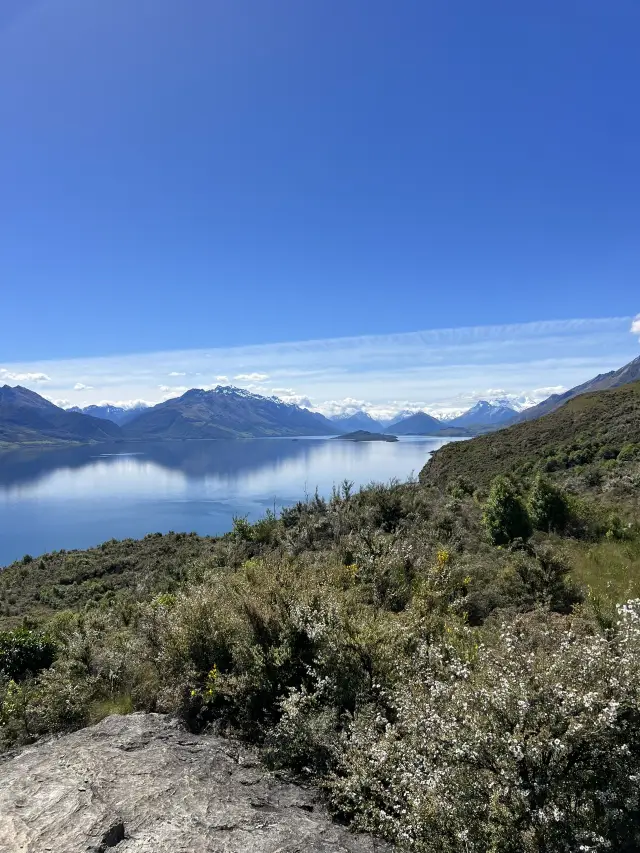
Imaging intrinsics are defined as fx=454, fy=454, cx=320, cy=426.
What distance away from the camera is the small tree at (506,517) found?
12148 millimetres

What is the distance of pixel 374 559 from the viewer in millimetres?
9156

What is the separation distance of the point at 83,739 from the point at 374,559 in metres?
5.58

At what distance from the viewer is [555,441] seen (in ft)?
152

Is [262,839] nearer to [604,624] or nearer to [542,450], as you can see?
[604,624]

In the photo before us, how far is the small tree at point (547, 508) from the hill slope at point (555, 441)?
2182 cm

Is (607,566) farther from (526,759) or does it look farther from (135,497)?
(135,497)

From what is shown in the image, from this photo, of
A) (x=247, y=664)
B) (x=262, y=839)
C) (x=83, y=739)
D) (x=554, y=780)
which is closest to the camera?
(x=554, y=780)

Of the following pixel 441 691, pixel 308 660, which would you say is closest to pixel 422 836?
pixel 441 691

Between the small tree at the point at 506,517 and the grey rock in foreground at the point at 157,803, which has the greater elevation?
the small tree at the point at 506,517

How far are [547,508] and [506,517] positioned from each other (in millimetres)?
1166

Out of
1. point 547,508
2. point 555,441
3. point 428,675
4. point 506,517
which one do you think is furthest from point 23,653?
point 555,441

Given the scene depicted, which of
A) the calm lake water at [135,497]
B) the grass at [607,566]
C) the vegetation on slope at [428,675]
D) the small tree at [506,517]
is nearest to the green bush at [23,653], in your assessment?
the vegetation on slope at [428,675]

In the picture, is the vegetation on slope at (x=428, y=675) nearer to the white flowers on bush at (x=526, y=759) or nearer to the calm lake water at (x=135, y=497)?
the white flowers on bush at (x=526, y=759)

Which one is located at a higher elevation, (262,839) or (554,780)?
(554,780)
